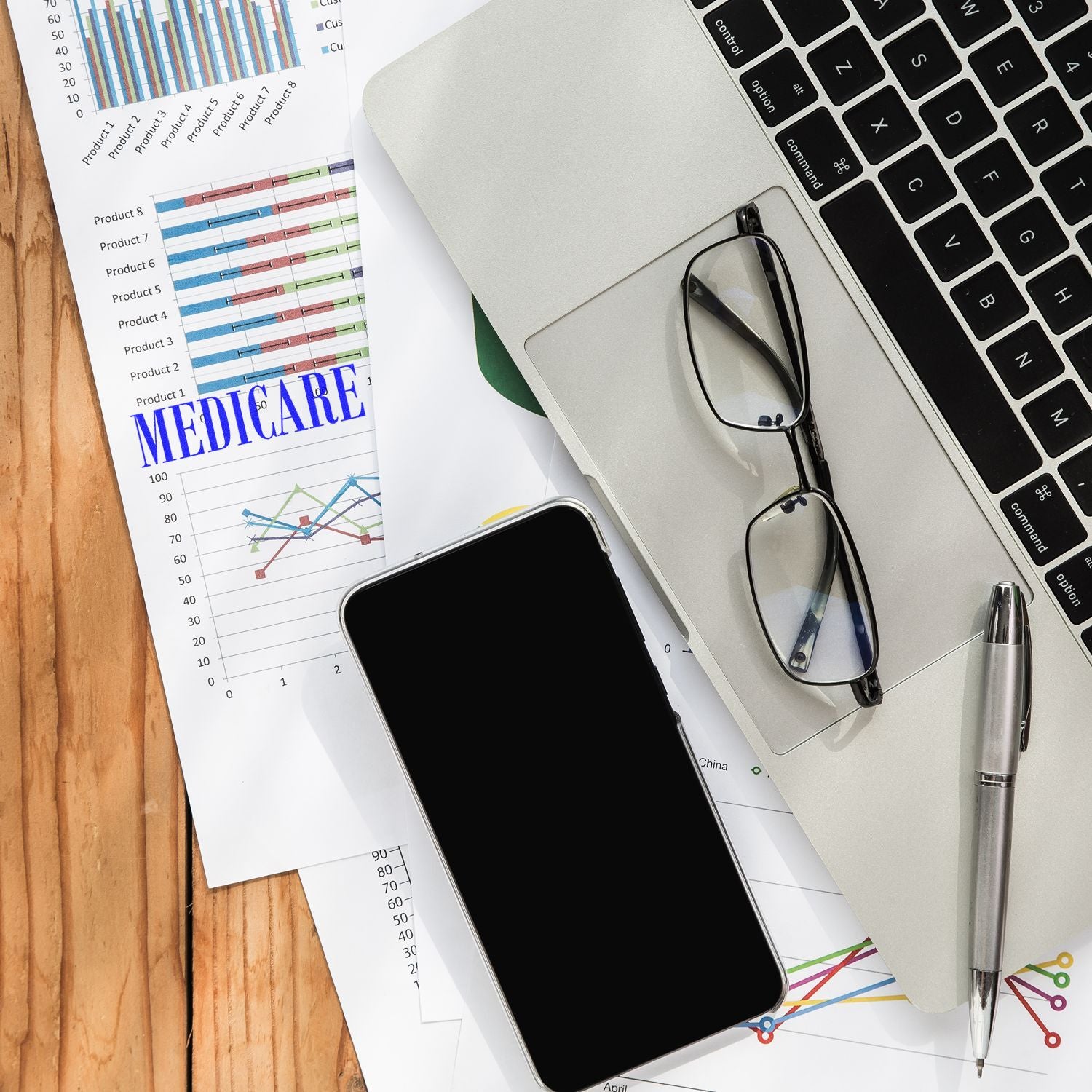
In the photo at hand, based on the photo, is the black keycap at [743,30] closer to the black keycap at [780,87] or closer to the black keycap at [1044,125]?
the black keycap at [780,87]

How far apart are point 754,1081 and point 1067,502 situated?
0.36 m

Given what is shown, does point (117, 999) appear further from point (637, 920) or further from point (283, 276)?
point (283, 276)

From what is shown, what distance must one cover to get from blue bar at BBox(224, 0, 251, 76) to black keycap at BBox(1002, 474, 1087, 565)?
480 mm

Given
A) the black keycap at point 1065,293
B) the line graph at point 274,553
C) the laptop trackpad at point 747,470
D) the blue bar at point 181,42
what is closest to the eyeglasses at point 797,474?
the laptop trackpad at point 747,470

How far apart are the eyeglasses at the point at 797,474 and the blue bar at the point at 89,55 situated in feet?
1.18

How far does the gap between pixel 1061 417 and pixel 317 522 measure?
40 centimetres

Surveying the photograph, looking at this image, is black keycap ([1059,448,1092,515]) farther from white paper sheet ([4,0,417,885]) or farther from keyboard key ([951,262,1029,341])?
white paper sheet ([4,0,417,885])

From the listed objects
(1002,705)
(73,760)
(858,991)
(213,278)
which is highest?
(213,278)

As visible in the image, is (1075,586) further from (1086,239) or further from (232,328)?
(232,328)

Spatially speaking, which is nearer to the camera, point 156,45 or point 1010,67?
point 1010,67

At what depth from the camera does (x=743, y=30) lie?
0.47 meters

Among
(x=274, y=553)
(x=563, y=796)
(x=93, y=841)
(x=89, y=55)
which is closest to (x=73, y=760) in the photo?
(x=93, y=841)

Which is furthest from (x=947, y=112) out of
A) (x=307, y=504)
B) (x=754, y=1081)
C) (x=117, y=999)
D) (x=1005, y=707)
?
(x=117, y=999)

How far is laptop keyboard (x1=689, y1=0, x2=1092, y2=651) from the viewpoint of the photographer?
45 centimetres
